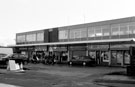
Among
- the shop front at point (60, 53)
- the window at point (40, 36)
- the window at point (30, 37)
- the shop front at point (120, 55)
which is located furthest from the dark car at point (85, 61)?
the window at point (30, 37)

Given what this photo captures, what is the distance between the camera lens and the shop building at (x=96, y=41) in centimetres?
2964

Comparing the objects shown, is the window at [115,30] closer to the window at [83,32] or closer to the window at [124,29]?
the window at [124,29]

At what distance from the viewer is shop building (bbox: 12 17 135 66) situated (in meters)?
29.6

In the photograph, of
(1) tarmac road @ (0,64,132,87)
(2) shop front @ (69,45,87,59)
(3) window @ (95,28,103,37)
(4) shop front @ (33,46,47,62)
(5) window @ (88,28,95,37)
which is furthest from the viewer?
(4) shop front @ (33,46,47,62)

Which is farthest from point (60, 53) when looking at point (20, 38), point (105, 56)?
point (20, 38)

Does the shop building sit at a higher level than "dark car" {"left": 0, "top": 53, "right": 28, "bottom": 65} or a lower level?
higher

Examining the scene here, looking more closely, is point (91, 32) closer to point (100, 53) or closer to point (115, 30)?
point (115, 30)

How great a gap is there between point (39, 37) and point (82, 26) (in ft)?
46.6

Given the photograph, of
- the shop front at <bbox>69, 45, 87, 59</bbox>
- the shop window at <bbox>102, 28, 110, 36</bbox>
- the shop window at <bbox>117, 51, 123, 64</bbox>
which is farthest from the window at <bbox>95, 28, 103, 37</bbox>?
the shop window at <bbox>117, 51, 123, 64</bbox>

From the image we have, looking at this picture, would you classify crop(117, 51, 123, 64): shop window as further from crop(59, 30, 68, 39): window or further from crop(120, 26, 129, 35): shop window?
crop(59, 30, 68, 39): window

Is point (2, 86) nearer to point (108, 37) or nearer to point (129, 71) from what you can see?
point (129, 71)

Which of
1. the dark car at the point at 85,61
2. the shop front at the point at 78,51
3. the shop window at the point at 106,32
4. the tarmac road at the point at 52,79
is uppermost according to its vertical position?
the shop window at the point at 106,32

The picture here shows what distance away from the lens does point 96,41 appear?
3114cm

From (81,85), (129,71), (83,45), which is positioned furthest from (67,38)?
(81,85)
